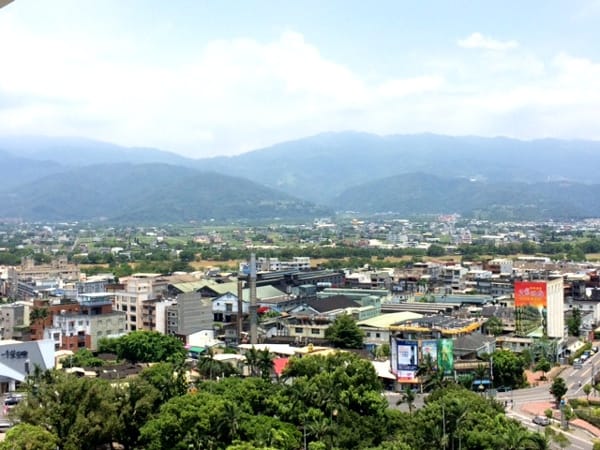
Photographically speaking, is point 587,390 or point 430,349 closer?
point 587,390

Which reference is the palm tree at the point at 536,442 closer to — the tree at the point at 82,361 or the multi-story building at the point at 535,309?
the multi-story building at the point at 535,309

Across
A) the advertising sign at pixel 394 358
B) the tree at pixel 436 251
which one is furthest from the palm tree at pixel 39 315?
the tree at pixel 436 251

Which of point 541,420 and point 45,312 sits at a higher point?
point 45,312

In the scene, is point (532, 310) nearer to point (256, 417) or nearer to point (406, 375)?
point (406, 375)

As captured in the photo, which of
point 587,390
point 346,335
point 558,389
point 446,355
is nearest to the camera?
point 558,389

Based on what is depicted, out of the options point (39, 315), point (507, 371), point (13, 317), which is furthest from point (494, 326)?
point (13, 317)

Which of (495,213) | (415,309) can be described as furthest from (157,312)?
(495,213)
